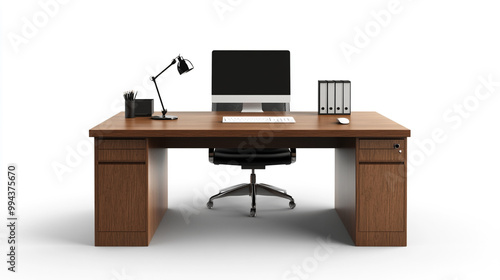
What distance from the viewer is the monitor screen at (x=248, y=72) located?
6133mm

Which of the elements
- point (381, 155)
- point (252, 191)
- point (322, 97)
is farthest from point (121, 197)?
point (322, 97)

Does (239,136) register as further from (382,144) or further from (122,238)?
(122,238)

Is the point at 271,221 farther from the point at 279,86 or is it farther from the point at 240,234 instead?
the point at 279,86

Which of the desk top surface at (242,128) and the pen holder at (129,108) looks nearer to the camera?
the desk top surface at (242,128)

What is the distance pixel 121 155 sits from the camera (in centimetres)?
504

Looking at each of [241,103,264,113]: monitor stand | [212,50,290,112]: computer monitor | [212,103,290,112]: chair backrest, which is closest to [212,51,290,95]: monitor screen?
[212,50,290,112]: computer monitor

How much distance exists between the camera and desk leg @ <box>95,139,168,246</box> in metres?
5.03

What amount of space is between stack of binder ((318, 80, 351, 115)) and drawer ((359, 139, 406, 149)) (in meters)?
1.06

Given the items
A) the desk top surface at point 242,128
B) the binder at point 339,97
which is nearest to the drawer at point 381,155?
the desk top surface at point 242,128

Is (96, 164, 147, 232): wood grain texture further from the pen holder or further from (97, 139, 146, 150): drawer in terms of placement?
the pen holder

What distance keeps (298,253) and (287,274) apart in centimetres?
43

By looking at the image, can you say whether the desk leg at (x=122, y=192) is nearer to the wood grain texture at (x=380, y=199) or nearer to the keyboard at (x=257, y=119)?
the keyboard at (x=257, y=119)

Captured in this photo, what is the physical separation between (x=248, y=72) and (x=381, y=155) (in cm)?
158

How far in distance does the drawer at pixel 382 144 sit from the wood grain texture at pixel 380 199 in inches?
5.2
